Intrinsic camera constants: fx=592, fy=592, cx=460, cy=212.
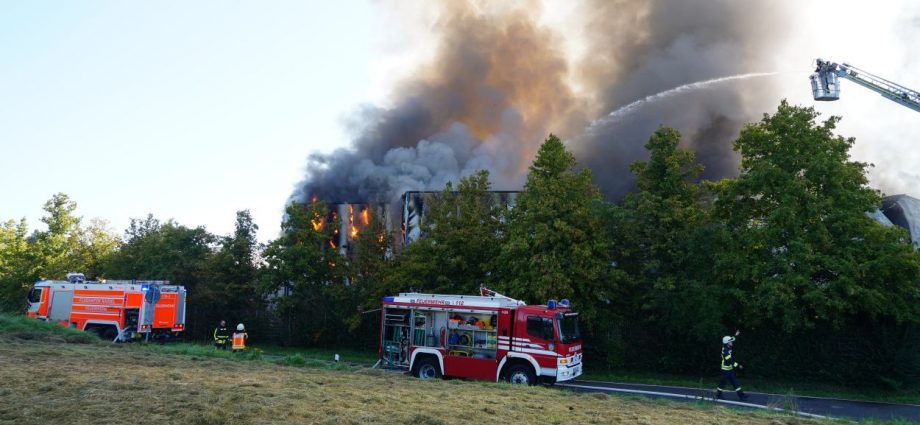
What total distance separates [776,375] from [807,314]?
8.00 ft

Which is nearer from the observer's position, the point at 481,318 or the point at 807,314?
the point at 481,318

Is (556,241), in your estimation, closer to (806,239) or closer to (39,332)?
(806,239)

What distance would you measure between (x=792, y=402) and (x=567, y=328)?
19.5 ft

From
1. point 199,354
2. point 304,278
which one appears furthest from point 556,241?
point 304,278

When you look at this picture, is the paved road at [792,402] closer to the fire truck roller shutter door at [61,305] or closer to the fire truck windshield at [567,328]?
the fire truck windshield at [567,328]

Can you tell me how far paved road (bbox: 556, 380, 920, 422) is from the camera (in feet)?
48.4

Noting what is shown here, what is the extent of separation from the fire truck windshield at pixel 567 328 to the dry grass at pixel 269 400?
3.28 metres

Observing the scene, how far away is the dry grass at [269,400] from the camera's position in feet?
27.5

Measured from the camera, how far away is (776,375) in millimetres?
21016

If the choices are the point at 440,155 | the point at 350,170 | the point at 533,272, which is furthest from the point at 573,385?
the point at 350,170

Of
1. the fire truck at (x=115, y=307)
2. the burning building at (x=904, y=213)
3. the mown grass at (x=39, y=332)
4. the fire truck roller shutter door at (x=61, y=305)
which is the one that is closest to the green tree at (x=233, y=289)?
the fire truck at (x=115, y=307)

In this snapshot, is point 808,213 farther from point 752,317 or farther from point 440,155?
point 440,155

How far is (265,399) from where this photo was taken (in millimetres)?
9750

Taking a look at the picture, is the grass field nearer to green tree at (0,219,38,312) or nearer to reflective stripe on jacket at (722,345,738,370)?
reflective stripe on jacket at (722,345,738,370)
